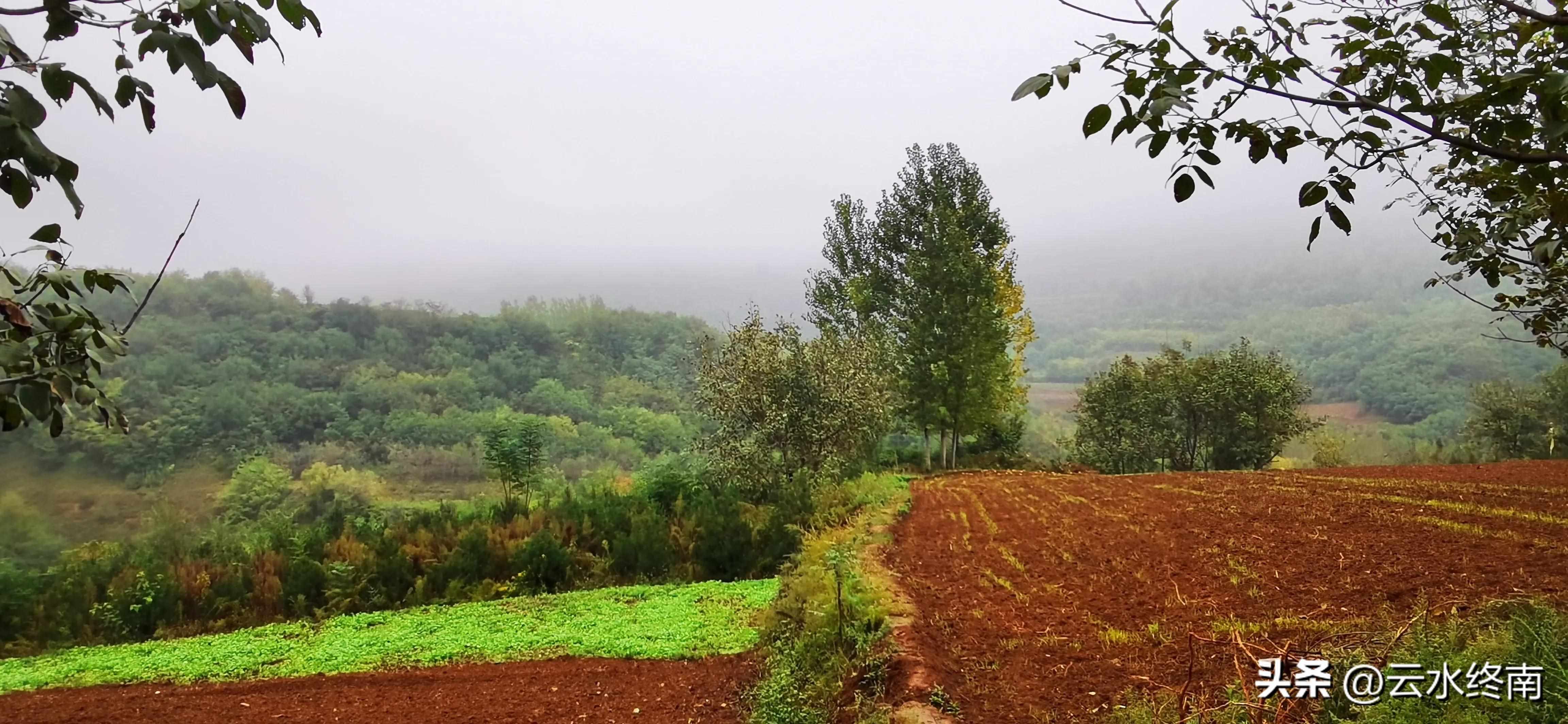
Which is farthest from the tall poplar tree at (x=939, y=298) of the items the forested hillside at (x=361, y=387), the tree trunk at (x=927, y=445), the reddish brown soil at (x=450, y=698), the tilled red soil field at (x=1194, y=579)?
the reddish brown soil at (x=450, y=698)

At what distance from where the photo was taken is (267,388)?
1341 inches

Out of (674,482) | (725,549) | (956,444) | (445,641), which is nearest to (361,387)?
(956,444)

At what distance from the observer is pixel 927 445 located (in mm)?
23141

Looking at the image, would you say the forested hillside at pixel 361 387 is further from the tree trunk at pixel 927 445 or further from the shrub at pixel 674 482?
the tree trunk at pixel 927 445

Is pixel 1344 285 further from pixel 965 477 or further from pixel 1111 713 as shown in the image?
pixel 1111 713

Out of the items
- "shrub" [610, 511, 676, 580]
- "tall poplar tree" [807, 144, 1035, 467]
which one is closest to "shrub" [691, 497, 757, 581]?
"shrub" [610, 511, 676, 580]

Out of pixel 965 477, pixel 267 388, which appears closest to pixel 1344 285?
pixel 965 477

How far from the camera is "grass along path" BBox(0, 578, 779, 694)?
6.98 metres

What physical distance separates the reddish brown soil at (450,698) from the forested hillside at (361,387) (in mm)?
9887

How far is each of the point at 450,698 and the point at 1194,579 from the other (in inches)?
227

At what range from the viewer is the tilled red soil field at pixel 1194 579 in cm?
368

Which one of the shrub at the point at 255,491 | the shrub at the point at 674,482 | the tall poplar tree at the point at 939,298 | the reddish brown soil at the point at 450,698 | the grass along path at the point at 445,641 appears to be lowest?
the shrub at the point at 255,491

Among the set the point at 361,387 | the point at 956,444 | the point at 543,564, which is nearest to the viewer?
the point at 543,564

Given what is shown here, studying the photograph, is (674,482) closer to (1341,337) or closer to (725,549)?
(725,549)
